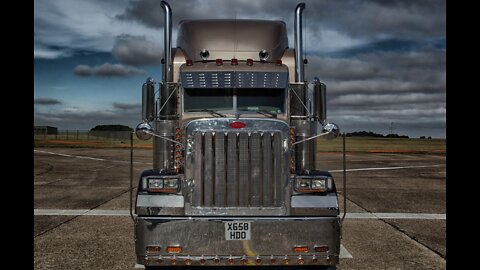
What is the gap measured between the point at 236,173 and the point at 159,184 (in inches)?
37.8

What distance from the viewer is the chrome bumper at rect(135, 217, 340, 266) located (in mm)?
5242

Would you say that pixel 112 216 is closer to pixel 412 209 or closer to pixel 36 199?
pixel 36 199

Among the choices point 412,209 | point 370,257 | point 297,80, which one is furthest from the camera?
point 412,209

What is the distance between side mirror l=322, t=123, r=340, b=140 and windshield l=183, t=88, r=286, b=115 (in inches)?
37.1

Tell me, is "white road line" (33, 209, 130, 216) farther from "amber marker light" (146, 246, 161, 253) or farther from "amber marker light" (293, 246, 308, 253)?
"amber marker light" (293, 246, 308, 253)

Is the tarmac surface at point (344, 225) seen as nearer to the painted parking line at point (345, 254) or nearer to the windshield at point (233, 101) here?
the painted parking line at point (345, 254)

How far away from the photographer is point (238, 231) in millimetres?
5277

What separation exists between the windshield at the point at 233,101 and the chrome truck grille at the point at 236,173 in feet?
3.77

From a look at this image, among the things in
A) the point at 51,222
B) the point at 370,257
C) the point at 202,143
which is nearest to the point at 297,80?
the point at 202,143

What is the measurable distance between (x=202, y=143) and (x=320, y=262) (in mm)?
2028

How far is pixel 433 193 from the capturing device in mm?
13938

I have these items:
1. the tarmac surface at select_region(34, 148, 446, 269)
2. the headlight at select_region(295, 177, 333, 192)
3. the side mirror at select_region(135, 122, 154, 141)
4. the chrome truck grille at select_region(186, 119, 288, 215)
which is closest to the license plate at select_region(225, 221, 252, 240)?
the chrome truck grille at select_region(186, 119, 288, 215)

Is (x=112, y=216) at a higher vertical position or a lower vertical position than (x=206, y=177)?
lower

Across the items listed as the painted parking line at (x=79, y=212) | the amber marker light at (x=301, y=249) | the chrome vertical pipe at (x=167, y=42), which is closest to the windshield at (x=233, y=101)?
the chrome vertical pipe at (x=167, y=42)
